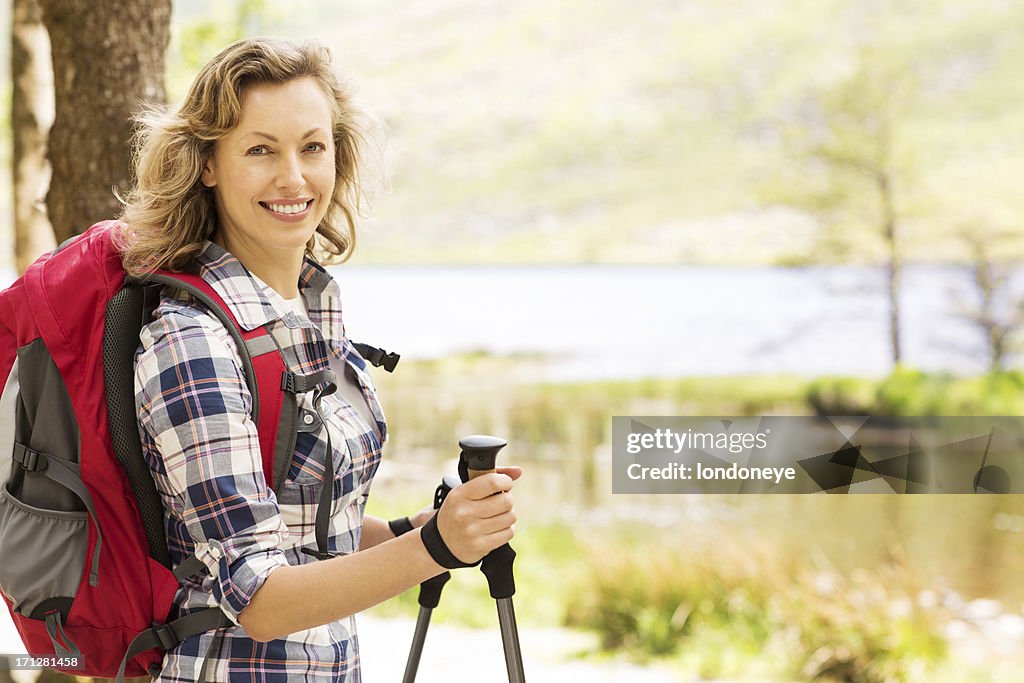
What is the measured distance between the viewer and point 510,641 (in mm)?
1372

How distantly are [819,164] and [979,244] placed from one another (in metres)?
2.08

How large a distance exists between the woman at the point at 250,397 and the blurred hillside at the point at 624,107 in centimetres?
1928

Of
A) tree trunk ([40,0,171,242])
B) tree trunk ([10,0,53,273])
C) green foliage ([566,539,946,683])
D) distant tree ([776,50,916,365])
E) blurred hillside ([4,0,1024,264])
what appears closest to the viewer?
tree trunk ([40,0,171,242])

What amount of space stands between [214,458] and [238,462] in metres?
0.03

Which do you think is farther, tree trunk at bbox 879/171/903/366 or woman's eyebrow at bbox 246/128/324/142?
tree trunk at bbox 879/171/903/366

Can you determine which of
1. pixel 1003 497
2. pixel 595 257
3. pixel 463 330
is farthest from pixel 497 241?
pixel 1003 497

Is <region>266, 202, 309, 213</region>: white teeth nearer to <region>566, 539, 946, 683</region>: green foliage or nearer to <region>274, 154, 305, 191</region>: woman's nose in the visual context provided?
<region>274, 154, 305, 191</region>: woman's nose

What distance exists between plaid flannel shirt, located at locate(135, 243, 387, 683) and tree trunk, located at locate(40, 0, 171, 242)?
869 millimetres

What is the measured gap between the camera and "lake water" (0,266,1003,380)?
11.9 metres

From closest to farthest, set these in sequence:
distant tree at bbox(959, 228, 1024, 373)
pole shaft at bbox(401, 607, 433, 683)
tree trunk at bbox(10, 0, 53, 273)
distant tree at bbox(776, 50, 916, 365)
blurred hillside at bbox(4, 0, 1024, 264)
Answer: pole shaft at bbox(401, 607, 433, 683), tree trunk at bbox(10, 0, 53, 273), distant tree at bbox(959, 228, 1024, 373), distant tree at bbox(776, 50, 916, 365), blurred hillside at bbox(4, 0, 1024, 264)

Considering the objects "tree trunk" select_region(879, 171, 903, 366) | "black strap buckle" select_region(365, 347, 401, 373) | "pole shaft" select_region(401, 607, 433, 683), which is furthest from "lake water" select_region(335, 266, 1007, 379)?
"black strap buckle" select_region(365, 347, 401, 373)

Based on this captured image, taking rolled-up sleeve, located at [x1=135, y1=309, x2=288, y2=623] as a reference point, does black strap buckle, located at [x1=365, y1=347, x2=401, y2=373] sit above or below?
above

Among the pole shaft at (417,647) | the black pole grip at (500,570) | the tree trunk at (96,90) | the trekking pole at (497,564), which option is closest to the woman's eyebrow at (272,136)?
the trekking pole at (497,564)

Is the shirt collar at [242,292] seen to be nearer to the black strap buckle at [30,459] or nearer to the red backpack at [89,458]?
the red backpack at [89,458]
